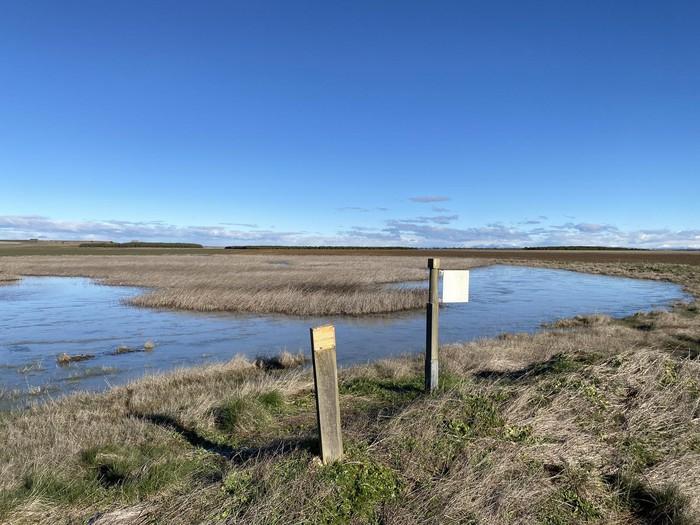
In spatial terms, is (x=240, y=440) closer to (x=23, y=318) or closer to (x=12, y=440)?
(x=12, y=440)

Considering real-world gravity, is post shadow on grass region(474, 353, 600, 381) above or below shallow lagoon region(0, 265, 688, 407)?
above

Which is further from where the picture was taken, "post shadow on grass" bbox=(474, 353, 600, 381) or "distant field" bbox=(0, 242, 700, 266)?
"distant field" bbox=(0, 242, 700, 266)

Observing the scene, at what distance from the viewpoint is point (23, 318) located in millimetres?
21406

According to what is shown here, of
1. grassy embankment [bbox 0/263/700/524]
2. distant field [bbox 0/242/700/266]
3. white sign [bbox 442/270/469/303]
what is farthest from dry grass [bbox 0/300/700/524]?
distant field [bbox 0/242/700/266]

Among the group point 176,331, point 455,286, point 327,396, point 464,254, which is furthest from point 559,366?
point 464,254

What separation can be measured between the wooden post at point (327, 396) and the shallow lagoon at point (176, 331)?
794 cm

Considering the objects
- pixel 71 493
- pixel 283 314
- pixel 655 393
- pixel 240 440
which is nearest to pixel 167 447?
pixel 240 440

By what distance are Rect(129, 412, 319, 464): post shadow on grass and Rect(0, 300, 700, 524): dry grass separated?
28mm

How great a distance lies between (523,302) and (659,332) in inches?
510

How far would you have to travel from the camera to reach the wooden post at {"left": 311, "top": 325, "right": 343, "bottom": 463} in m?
4.30

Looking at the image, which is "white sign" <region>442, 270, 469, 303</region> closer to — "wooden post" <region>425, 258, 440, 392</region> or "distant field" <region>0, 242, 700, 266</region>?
"wooden post" <region>425, 258, 440, 392</region>

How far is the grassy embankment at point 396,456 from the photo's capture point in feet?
13.1

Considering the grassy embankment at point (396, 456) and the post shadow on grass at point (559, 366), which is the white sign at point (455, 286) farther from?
the post shadow on grass at point (559, 366)

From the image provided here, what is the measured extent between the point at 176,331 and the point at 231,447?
14183 millimetres
